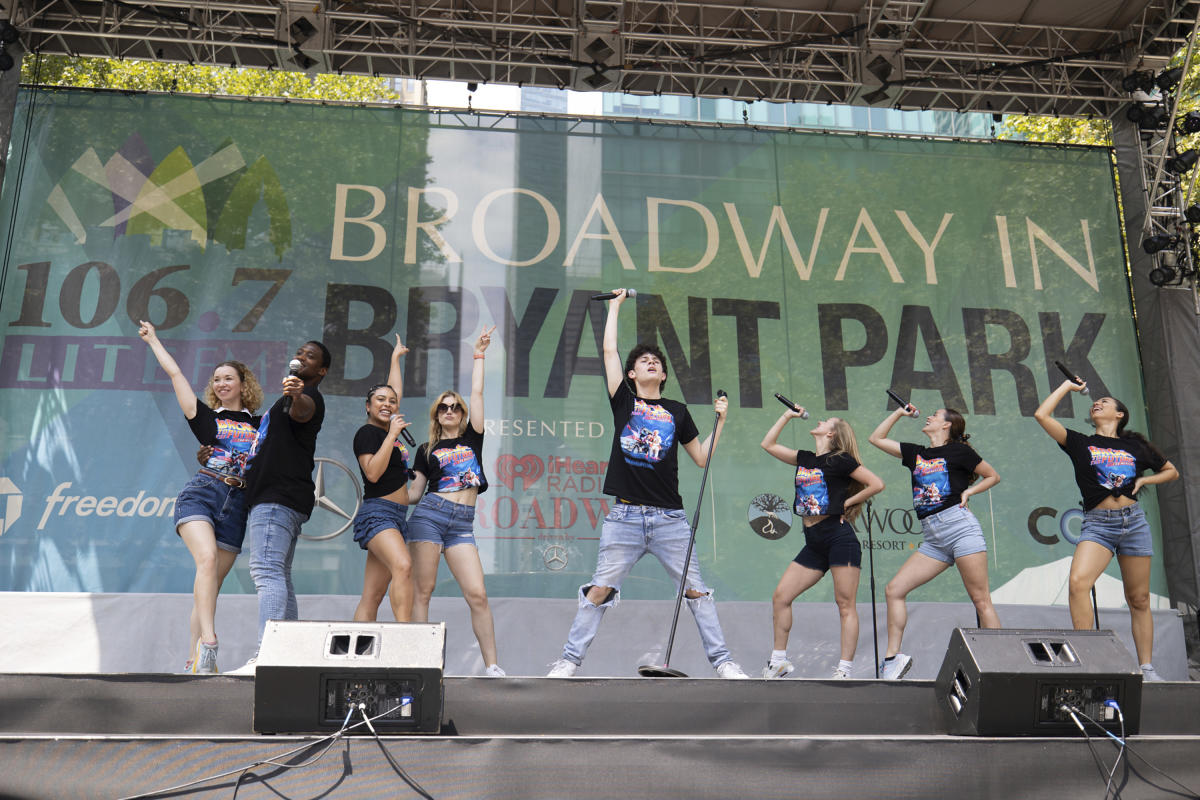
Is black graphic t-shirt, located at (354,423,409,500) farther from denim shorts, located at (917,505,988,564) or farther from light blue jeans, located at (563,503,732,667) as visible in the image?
denim shorts, located at (917,505,988,564)

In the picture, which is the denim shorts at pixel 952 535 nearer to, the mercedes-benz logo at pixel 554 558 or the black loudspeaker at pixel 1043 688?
the black loudspeaker at pixel 1043 688

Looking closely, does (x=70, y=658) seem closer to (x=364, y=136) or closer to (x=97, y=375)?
(x=97, y=375)

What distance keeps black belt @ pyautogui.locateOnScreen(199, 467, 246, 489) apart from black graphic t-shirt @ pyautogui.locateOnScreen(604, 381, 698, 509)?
1.72 meters

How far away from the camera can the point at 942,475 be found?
581 cm

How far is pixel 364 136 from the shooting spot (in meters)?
7.77

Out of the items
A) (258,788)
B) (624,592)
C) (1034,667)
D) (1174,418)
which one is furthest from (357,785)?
(1174,418)

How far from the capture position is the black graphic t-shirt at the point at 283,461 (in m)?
4.63

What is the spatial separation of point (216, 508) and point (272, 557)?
1.64ft

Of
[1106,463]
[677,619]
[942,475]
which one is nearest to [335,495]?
[677,619]

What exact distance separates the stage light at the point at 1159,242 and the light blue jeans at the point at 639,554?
4.93 m

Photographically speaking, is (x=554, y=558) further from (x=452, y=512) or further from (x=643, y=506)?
(x=643, y=506)

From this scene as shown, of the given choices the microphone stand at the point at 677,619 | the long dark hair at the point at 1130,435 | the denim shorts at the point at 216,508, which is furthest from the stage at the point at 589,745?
the long dark hair at the point at 1130,435

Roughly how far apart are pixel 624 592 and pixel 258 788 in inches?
172

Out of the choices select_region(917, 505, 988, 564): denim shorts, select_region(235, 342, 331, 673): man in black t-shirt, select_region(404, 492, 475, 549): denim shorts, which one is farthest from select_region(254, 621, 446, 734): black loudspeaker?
select_region(917, 505, 988, 564): denim shorts
